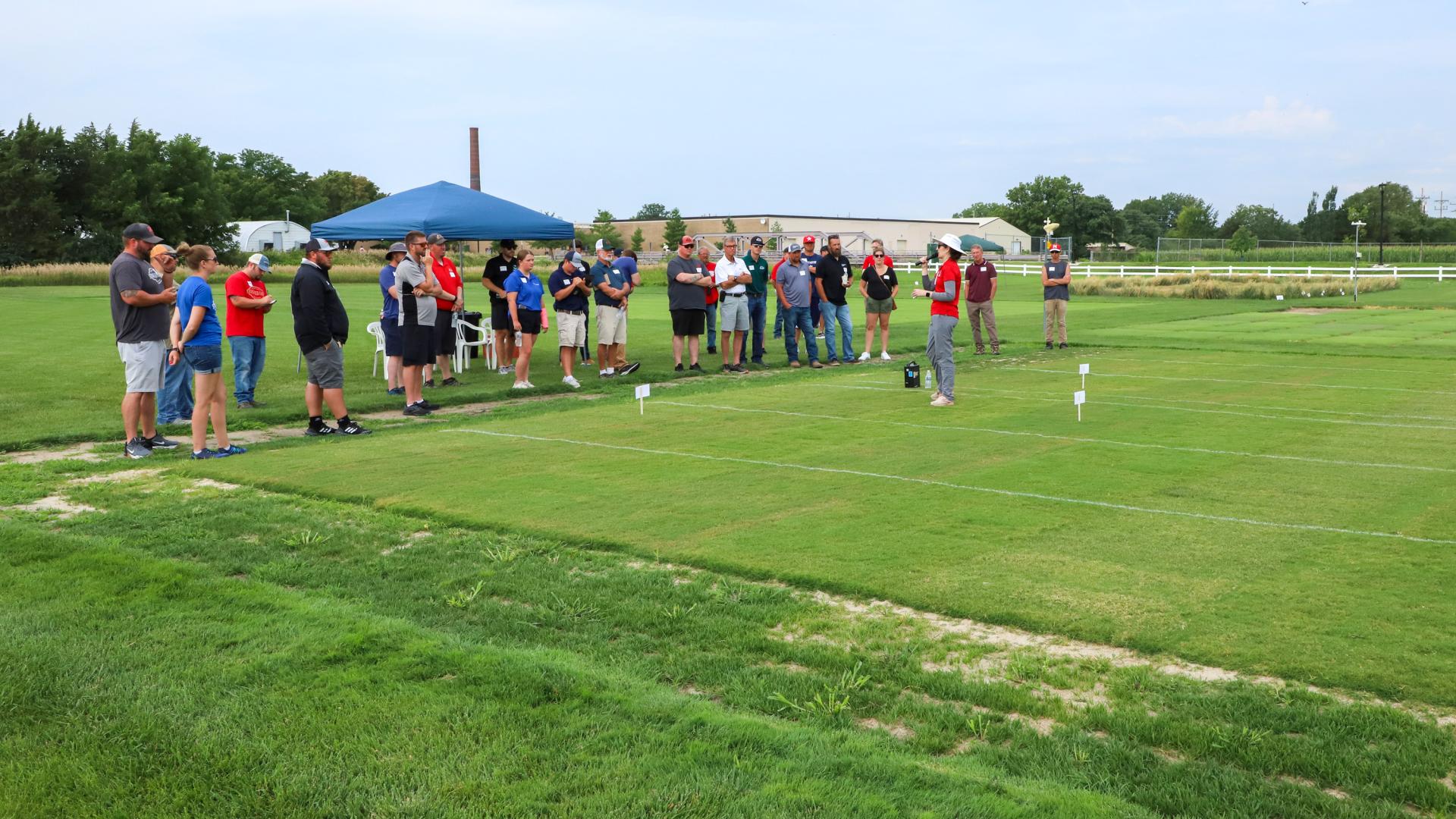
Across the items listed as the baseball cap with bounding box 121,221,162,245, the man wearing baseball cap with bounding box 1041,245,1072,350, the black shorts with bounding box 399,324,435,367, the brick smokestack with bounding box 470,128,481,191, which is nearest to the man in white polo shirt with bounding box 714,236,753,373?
the black shorts with bounding box 399,324,435,367

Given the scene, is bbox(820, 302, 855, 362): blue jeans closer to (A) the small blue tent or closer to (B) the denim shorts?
(A) the small blue tent

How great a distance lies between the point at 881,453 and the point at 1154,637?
5.36 meters

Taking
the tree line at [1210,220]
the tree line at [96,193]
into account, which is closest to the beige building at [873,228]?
the tree line at [1210,220]

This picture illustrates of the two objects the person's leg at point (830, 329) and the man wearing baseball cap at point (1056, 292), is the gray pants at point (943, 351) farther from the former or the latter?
the man wearing baseball cap at point (1056, 292)

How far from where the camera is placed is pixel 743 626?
617 centimetres

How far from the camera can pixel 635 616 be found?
6.33 m

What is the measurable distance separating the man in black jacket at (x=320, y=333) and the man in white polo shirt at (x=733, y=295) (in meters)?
7.15

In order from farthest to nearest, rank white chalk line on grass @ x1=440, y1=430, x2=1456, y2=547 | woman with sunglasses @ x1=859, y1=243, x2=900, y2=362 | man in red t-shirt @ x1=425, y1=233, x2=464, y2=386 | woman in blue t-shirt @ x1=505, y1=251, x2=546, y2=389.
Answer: woman with sunglasses @ x1=859, y1=243, x2=900, y2=362
woman in blue t-shirt @ x1=505, y1=251, x2=546, y2=389
man in red t-shirt @ x1=425, y1=233, x2=464, y2=386
white chalk line on grass @ x1=440, y1=430, x2=1456, y2=547

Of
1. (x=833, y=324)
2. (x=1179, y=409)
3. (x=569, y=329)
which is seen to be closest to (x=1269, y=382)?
(x=1179, y=409)

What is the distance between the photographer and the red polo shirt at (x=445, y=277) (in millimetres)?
16422

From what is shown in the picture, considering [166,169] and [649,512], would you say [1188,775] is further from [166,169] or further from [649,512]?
[166,169]

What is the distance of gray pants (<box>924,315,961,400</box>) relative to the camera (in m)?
14.1

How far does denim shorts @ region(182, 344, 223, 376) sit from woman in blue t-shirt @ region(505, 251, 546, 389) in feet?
17.5

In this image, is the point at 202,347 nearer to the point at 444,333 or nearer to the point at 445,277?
the point at 445,277
